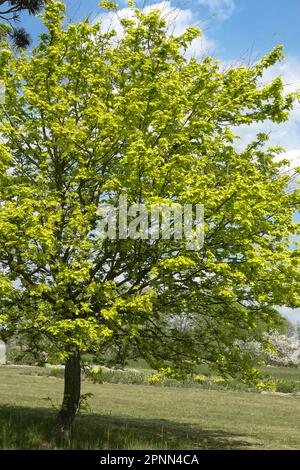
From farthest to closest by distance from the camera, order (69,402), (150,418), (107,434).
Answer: (150,418) → (107,434) → (69,402)

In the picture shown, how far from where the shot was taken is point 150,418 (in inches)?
771

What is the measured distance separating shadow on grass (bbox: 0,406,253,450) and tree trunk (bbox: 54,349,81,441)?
0.27 meters

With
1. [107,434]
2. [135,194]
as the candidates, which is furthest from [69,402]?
[135,194]

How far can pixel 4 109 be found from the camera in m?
12.5

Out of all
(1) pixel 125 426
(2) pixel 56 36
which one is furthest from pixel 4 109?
(1) pixel 125 426

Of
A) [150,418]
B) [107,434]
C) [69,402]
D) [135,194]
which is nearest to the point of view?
[135,194]

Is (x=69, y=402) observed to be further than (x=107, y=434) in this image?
No

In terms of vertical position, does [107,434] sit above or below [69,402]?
below

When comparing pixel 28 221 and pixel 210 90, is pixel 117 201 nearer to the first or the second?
pixel 28 221

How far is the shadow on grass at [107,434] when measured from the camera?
1205 centimetres

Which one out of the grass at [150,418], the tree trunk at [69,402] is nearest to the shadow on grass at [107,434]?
the grass at [150,418]

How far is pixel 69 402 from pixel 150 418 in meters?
7.33

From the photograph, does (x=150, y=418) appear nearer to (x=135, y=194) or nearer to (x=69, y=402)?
(x=69, y=402)
